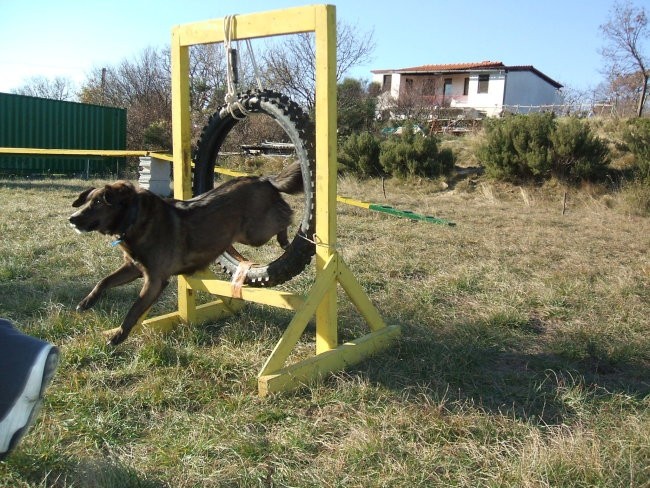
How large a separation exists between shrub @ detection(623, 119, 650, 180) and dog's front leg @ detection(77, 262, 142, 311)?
38.3ft

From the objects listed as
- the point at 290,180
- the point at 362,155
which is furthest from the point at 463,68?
the point at 290,180

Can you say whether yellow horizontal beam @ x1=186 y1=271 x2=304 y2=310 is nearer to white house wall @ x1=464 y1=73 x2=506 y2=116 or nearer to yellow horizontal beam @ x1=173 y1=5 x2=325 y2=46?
yellow horizontal beam @ x1=173 y1=5 x2=325 y2=46

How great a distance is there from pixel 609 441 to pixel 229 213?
2.65m

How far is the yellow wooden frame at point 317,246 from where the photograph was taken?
3311mm

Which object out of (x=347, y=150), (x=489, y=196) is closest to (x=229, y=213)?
(x=489, y=196)

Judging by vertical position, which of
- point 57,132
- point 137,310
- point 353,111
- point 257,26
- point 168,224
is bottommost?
point 137,310

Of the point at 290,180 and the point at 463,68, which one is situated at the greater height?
the point at 463,68

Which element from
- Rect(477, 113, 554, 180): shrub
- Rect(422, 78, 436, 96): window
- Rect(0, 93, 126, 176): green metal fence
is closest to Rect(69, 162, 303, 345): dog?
Rect(477, 113, 554, 180): shrub


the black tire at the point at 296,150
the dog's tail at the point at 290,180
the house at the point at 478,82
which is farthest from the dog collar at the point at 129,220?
the house at the point at 478,82

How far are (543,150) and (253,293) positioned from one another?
11.9 metres

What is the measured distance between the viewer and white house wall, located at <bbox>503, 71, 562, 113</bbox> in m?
43.6

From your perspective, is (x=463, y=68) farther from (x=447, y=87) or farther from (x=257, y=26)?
(x=257, y=26)

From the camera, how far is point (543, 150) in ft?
45.9

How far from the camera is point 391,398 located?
318cm
